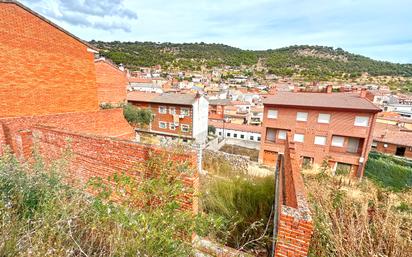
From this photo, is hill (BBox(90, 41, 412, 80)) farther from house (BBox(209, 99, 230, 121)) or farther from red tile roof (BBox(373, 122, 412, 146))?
red tile roof (BBox(373, 122, 412, 146))

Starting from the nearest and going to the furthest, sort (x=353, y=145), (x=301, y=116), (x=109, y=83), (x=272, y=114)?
(x=353, y=145)
(x=301, y=116)
(x=109, y=83)
(x=272, y=114)

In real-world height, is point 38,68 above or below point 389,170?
above

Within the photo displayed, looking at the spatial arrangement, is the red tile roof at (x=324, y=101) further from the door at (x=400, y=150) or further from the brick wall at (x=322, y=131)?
the door at (x=400, y=150)

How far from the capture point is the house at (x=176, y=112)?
30.2 m

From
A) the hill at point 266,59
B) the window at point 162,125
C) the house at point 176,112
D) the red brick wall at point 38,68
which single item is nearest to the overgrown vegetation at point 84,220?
the red brick wall at point 38,68

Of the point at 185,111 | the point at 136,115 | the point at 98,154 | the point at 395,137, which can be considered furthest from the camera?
the point at 185,111

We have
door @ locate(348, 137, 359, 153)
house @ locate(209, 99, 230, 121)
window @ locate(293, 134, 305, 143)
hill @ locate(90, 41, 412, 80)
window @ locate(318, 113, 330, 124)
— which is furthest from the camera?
hill @ locate(90, 41, 412, 80)

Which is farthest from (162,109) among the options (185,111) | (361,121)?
(361,121)

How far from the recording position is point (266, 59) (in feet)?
385

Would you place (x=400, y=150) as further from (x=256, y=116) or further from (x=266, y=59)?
(x=266, y=59)

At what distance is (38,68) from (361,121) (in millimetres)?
25635

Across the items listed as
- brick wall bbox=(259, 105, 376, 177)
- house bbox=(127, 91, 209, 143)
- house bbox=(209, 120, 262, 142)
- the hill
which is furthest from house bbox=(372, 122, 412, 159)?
the hill

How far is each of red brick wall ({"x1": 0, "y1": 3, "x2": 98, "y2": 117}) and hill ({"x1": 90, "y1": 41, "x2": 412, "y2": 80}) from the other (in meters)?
70.3

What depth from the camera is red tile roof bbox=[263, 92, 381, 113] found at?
19.9 m
